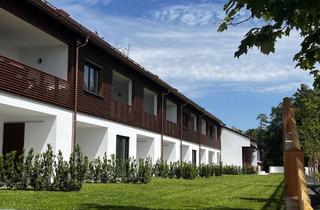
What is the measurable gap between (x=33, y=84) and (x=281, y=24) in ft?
44.3

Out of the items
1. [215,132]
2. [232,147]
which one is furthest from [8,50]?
[232,147]

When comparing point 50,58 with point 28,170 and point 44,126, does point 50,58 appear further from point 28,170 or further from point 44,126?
point 28,170

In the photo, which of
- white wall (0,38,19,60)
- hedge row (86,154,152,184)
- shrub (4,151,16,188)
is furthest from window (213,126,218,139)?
shrub (4,151,16,188)

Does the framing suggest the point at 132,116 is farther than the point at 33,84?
Yes

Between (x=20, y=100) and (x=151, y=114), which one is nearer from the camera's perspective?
(x=20, y=100)

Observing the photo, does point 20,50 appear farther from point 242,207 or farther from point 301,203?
point 301,203

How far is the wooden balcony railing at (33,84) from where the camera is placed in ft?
50.5

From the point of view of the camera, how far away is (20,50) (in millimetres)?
20125

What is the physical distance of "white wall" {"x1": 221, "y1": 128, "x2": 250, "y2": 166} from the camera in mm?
59941

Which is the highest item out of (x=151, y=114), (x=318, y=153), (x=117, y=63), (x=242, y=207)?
(x=117, y=63)

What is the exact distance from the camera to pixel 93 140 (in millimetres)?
23297

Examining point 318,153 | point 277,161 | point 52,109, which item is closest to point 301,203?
point 52,109

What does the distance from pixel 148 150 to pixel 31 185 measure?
639 inches

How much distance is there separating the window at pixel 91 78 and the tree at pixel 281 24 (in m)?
16.3
